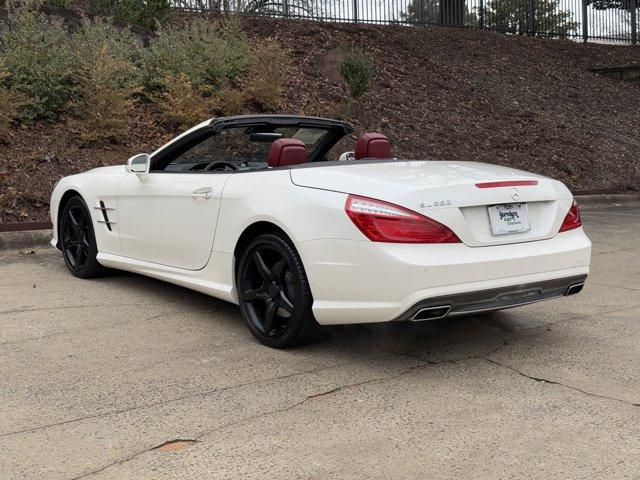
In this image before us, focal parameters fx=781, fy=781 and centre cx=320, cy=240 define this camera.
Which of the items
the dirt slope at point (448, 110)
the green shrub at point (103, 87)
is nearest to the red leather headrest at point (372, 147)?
the dirt slope at point (448, 110)

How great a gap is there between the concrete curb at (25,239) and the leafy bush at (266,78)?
520cm

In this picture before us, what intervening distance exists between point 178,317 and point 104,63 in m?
6.93

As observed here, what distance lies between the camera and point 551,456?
10.4ft

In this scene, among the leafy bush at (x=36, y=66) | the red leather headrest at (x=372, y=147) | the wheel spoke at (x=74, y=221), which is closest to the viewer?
the red leather headrest at (x=372, y=147)

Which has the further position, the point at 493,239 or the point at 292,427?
the point at 493,239

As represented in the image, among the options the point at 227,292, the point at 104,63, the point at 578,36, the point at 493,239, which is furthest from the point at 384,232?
the point at 578,36

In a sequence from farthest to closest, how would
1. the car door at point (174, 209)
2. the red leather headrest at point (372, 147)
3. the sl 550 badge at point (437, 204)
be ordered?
1. the red leather headrest at point (372, 147)
2. the car door at point (174, 209)
3. the sl 550 badge at point (437, 204)

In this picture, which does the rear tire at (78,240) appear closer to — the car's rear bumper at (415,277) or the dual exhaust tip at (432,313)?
the car's rear bumper at (415,277)

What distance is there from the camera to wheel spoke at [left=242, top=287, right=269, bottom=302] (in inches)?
185

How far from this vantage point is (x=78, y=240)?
6.78 meters

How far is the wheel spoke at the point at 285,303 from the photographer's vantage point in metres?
4.51

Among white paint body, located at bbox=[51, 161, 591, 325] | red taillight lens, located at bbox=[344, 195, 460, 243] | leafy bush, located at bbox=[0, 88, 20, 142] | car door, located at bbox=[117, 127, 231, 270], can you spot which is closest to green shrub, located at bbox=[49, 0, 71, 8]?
leafy bush, located at bbox=[0, 88, 20, 142]

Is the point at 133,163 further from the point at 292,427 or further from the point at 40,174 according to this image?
the point at 40,174

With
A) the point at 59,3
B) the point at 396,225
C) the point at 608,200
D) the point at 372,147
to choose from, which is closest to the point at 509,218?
the point at 396,225
